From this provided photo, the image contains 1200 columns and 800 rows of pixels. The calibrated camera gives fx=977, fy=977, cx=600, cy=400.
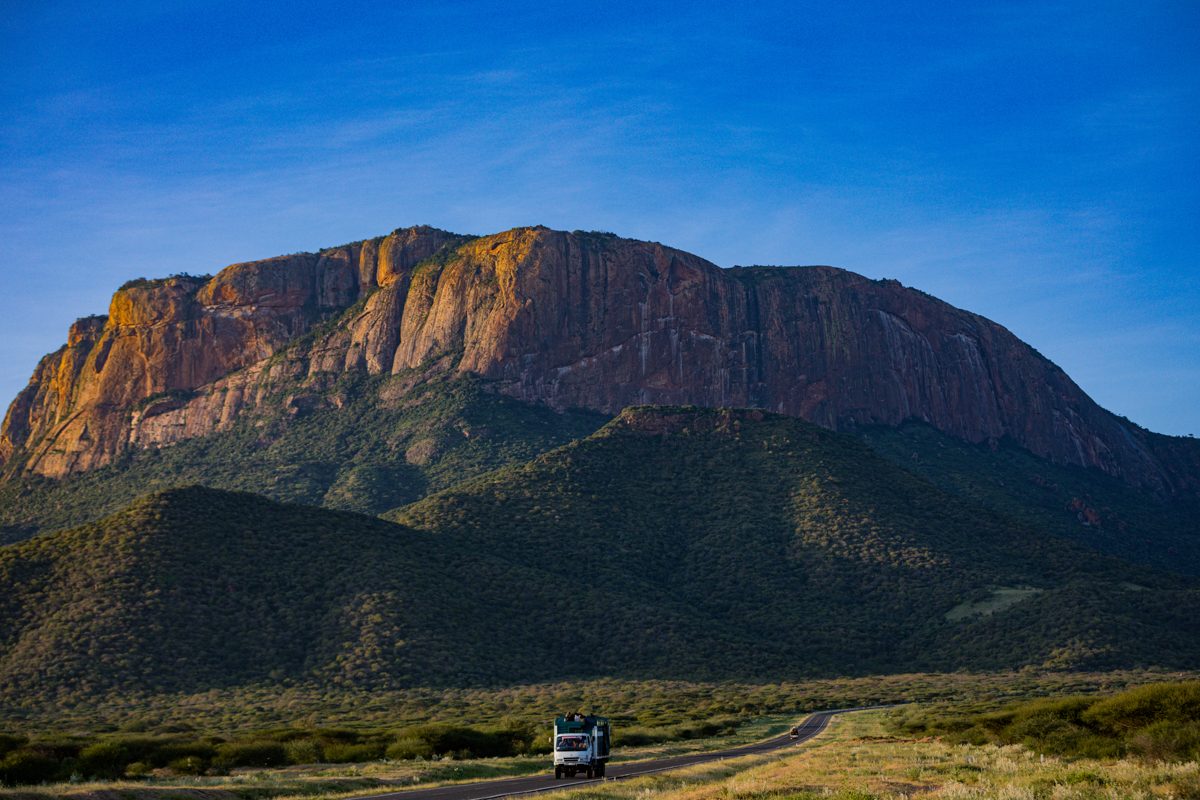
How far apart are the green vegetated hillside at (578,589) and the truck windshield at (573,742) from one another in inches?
1502

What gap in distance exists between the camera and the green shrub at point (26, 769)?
94.3ft

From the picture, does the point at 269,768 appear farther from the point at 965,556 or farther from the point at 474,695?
the point at 965,556

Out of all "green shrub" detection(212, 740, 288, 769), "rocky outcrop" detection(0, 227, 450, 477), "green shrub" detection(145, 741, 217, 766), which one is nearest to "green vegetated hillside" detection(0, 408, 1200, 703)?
"green shrub" detection(212, 740, 288, 769)

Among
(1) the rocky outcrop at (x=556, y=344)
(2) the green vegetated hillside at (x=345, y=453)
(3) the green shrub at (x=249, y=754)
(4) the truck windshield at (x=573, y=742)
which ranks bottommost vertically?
(3) the green shrub at (x=249, y=754)

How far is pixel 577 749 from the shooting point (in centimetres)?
2808

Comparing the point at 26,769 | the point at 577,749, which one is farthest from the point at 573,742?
the point at 26,769

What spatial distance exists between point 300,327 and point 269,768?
449 feet

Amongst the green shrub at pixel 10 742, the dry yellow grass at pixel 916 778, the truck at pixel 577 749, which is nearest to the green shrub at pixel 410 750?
the truck at pixel 577 749

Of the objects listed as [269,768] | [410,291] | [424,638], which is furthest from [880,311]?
[269,768]

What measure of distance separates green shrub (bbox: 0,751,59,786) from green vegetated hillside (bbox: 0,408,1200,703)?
31.9 m

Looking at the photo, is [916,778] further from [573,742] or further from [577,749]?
[573,742]

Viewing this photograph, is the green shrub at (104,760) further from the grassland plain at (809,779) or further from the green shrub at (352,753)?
the green shrub at (352,753)

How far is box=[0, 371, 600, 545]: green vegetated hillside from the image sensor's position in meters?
118

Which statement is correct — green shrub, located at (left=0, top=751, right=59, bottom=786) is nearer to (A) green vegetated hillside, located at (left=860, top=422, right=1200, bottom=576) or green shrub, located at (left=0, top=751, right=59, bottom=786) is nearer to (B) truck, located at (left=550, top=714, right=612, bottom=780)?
(B) truck, located at (left=550, top=714, right=612, bottom=780)
